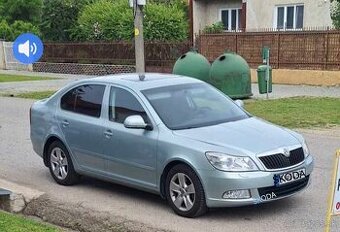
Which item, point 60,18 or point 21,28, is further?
point 21,28

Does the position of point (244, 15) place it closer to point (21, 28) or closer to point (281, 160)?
point (21, 28)

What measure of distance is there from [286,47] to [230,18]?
9052 mm

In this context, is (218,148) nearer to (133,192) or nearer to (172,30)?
(133,192)

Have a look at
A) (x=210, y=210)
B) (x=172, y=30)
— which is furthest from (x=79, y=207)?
(x=172, y=30)

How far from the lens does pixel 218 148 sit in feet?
19.5

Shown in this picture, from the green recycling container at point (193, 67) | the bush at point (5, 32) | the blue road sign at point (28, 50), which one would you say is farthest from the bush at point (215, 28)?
the bush at point (5, 32)

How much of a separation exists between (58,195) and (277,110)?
26.3 ft

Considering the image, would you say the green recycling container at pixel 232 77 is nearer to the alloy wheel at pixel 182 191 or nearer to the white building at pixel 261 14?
the white building at pixel 261 14

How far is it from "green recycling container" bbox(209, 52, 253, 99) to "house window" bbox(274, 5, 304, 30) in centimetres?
1099

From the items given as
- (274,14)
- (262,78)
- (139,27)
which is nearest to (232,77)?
(262,78)

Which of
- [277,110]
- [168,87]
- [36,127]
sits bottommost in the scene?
[277,110]

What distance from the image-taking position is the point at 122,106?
7023mm

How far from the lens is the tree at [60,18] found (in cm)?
3388

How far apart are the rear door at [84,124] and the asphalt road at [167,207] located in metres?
0.44
